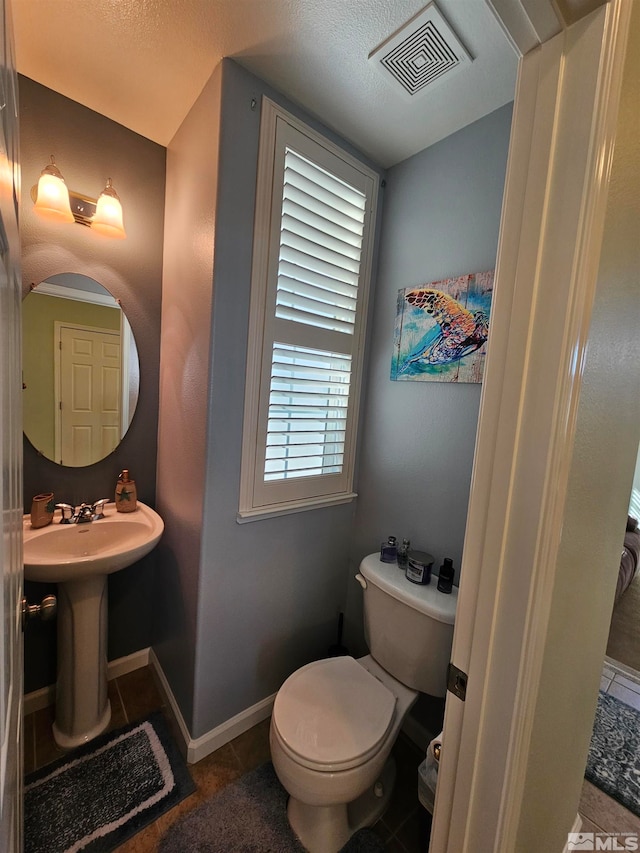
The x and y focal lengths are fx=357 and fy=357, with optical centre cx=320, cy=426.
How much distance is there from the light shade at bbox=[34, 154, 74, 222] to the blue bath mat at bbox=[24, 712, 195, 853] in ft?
6.74

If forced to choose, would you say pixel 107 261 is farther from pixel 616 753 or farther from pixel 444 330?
pixel 616 753

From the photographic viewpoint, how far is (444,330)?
1431 millimetres

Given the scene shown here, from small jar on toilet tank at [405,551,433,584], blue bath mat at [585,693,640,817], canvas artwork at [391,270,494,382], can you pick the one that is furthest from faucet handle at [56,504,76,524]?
blue bath mat at [585,693,640,817]

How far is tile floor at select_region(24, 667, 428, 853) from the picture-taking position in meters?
1.17

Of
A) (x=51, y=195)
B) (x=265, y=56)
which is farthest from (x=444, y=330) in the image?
(x=51, y=195)

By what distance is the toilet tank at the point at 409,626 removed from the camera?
3.99 ft

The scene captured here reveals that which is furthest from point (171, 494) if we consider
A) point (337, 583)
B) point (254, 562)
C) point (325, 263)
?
point (325, 263)

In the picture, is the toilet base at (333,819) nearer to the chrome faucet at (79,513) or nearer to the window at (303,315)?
the window at (303,315)

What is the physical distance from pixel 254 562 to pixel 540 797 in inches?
41.8

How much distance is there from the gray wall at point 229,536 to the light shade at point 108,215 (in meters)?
0.21

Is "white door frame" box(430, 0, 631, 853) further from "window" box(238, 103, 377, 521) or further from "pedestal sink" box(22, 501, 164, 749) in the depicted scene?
"pedestal sink" box(22, 501, 164, 749)

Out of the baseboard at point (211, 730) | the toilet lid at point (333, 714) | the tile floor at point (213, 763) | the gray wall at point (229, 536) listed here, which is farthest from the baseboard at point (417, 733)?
the baseboard at point (211, 730)

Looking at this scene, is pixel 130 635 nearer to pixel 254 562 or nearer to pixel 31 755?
pixel 31 755

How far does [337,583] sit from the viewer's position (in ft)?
6.00
